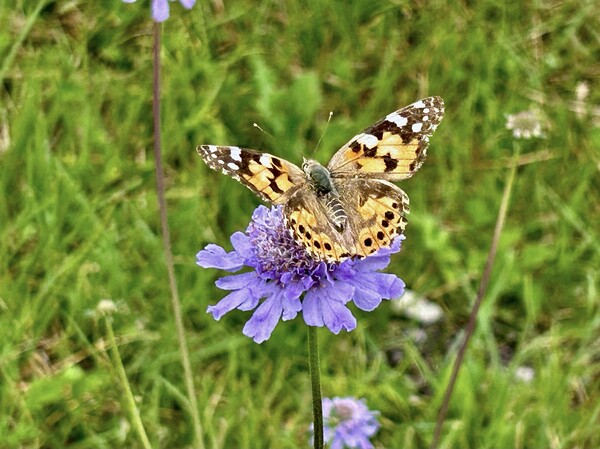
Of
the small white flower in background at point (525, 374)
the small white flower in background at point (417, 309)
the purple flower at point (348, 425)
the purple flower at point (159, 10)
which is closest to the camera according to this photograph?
the purple flower at point (159, 10)

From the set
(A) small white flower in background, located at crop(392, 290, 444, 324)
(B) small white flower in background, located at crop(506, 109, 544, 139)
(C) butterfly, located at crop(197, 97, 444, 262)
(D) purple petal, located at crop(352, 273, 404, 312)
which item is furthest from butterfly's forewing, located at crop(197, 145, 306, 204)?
(A) small white flower in background, located at crop(392, 290, 444, 324)

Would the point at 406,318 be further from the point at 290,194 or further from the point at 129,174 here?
the point at 290,194

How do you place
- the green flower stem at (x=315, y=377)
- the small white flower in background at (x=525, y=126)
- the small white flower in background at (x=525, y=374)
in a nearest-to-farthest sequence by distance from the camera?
the green flower stem at (x=315, y=377) < the small white flower in background at (x=525, y=126) < the small white flower in background at (x=525, y=374)

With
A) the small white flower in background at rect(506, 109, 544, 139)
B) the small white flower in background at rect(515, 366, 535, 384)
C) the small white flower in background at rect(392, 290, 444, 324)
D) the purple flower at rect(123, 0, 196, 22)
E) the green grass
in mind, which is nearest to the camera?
the purple flower at rect(123, 0, 196, 22)

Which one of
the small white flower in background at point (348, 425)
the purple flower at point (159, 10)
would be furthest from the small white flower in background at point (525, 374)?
the purple flower at point (159, 10)

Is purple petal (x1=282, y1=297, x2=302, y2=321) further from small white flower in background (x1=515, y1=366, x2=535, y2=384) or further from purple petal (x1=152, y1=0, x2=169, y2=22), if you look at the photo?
small white flower in background (x1=515, y1=366, x2=535, y2=384)

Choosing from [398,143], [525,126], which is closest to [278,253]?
[398,143]

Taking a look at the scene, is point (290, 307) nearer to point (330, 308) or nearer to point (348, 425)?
point (330, 308)

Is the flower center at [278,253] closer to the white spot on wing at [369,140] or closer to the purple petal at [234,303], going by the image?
the purple petal at [234,303]
